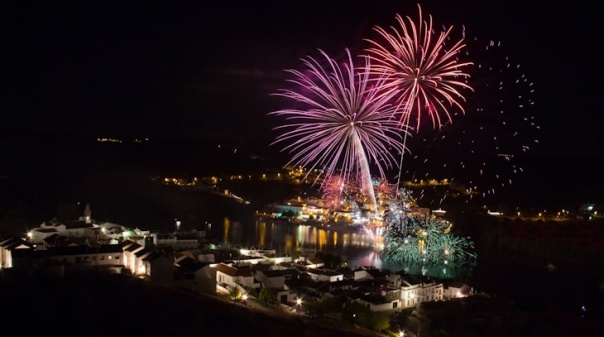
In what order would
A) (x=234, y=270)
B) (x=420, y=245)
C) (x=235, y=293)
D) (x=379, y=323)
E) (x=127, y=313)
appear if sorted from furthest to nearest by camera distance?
(x=420, y=245), (x=234, y=270), (x=235, y=293), (x=379, y=323), (x=127, y=313)

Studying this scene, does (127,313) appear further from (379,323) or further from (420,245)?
(420,245)

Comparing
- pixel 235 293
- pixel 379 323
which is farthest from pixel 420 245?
pixel 235 293

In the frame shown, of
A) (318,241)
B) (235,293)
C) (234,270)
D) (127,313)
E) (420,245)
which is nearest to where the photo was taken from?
(127,313)

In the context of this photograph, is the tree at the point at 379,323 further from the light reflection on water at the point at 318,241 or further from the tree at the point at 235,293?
the light reflection on water at the point at 318,241

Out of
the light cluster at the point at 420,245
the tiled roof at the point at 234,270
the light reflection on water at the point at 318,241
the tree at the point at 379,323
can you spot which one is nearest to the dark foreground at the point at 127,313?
the tree at the point at 379,323

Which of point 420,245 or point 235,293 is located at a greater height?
point 420,245

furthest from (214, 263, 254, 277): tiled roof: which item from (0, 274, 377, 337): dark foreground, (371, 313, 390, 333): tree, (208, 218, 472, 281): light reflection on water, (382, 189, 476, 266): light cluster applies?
(382, 189, 476, 266): light cluster

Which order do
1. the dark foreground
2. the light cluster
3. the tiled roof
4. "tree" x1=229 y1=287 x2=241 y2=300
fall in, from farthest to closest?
the light cluster < the tiled roof < "tree" x1=229 y1=287 x2=241 y2=300 < the dark foreground

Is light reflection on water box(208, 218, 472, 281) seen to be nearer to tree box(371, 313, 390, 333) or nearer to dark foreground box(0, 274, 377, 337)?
tree box(371, 313, 390, 333)

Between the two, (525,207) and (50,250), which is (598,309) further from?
(525,207)
